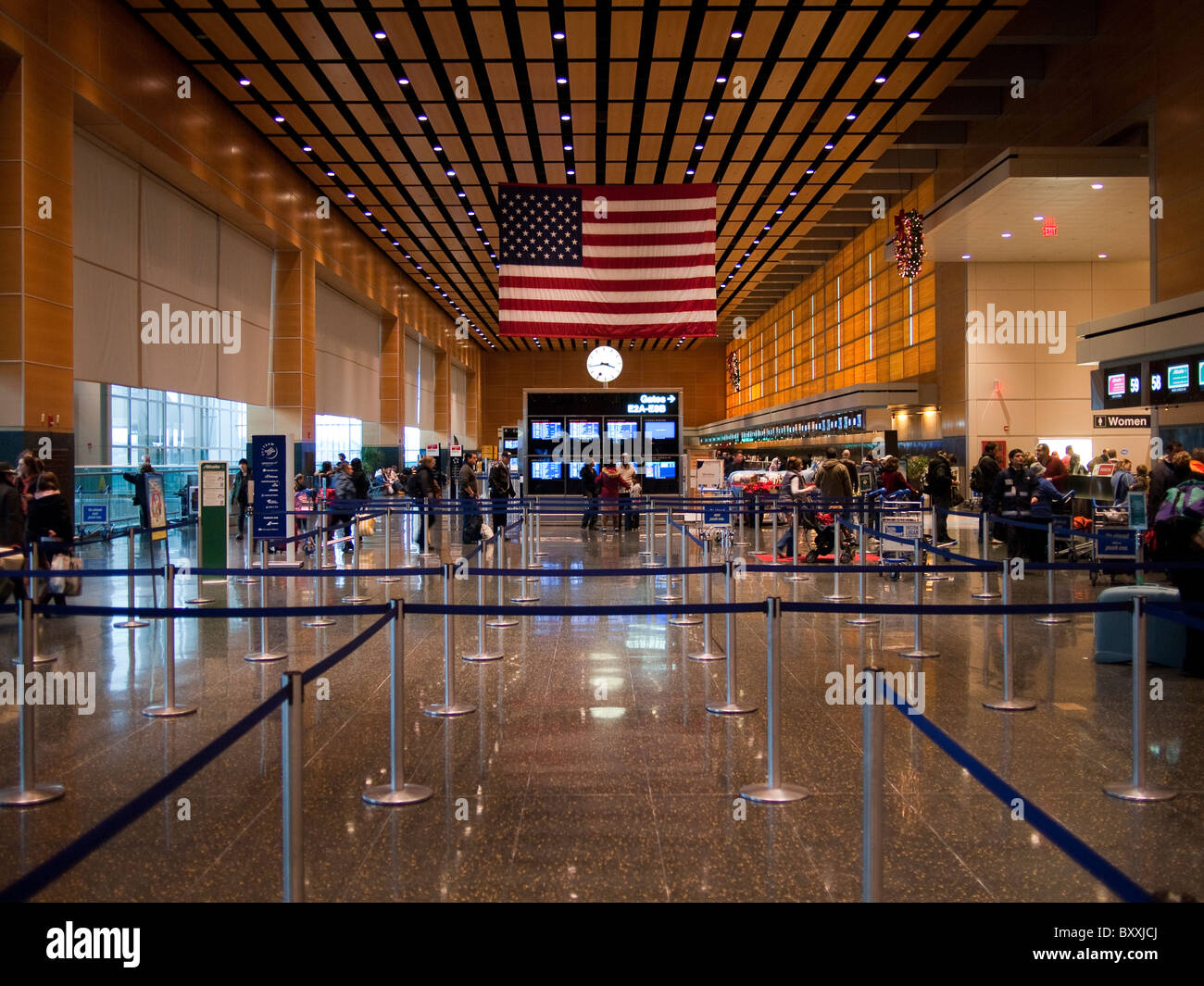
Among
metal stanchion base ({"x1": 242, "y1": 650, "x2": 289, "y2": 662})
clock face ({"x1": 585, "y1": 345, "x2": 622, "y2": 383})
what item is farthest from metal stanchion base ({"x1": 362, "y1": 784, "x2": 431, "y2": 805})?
clock face ({"x1": 585, "y1": 345, "x2": 622, "y2": 383})

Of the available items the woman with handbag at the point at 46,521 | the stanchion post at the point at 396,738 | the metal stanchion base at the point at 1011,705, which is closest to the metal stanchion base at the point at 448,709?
the stanchion post at the point at 396,738

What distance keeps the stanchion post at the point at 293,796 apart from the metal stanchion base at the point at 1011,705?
4.90m

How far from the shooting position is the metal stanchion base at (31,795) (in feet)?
16.0

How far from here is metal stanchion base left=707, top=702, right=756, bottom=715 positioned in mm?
6609

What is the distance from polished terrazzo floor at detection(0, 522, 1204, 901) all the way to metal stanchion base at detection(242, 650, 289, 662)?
0.14m

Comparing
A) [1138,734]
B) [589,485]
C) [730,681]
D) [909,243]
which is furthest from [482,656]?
[909,243]

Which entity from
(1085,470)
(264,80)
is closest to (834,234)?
(1085,470)

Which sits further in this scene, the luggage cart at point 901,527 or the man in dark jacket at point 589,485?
the man in dark jacket at point 589,485

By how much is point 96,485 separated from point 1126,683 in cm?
2041

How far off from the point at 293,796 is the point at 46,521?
8807 millimetres

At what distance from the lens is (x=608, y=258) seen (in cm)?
1511

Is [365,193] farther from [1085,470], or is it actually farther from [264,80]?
[1085,470]
